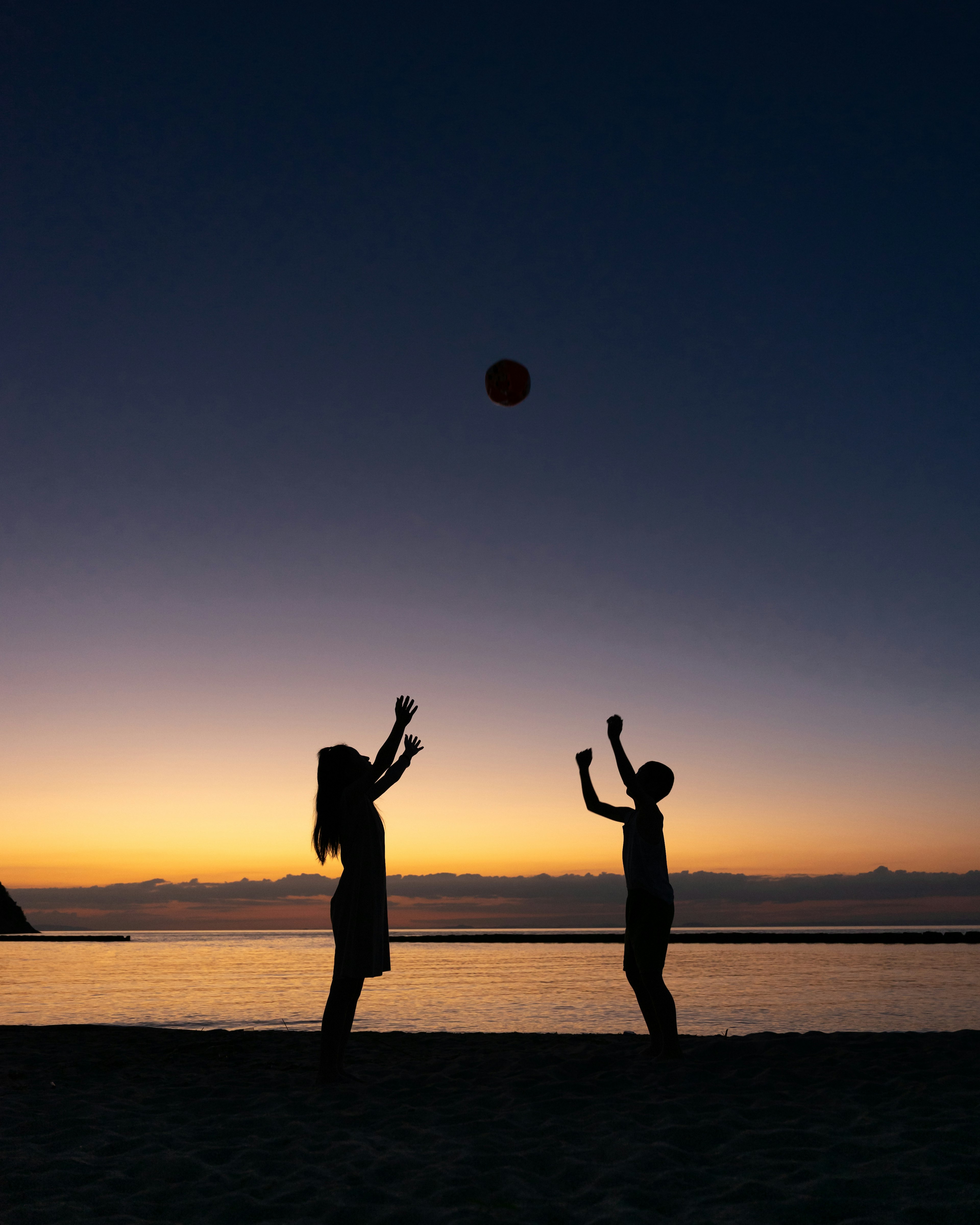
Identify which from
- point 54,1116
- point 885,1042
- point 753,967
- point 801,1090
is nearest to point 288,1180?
point 54,1116

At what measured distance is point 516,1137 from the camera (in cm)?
511

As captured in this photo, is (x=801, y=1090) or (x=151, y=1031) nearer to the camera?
(x=801, y=1090)

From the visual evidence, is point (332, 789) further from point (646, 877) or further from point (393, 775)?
point (646, 877)

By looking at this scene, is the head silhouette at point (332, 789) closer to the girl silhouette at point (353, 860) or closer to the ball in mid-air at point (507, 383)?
the girl silhouette at point (353, 860)

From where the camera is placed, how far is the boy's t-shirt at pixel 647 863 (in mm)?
6836

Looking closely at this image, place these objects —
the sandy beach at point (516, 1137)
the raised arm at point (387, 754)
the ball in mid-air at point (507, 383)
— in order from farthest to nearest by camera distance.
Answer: the ball in mid-air at point (507, 383)
the raised arm at point (387, 754)
the sandy beach at point (516, 1137)

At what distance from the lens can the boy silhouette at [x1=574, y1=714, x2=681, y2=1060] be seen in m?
6.73

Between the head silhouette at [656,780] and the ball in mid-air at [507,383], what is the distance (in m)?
4.60

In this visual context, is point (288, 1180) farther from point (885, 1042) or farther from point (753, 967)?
point (753, 967)

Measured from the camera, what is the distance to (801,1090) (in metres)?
6.14

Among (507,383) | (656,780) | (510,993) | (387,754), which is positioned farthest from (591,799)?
(510,993)

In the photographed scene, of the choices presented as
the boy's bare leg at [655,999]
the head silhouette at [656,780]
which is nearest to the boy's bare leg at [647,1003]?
the boy's bare leg at [655,999]

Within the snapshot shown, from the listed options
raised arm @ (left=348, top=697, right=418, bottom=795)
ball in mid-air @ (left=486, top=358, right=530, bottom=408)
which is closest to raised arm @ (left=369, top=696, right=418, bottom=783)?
raised arm @ (left=348, top=697, right=418, bottom=795)

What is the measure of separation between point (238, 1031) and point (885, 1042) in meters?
8.17
